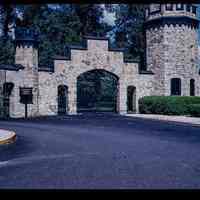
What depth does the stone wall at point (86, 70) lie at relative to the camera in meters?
23.6

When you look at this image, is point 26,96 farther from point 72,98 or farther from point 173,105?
point 173,105

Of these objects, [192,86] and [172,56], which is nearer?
[172,56]

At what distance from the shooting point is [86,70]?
25.0 m

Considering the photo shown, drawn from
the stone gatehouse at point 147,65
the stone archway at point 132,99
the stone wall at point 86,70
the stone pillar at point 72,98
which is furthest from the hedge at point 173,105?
the stone pillar at point 72,98

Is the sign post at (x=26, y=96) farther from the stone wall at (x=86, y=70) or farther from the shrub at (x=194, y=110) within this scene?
the shrub at (x=194, y=110)

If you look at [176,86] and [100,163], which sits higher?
[176,86]

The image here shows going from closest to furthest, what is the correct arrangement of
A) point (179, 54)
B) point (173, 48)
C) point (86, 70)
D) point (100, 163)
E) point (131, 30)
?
point (100, 163) → point (86, 70) → point (173, 48) → point (179, 54) → point (131, 30)

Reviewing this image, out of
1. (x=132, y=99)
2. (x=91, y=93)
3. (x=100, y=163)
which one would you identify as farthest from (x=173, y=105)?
(x=91, y=93)

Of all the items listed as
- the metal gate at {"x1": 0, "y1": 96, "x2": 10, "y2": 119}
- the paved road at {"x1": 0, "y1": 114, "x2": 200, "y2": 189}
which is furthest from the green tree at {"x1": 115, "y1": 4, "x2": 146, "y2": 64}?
the paved road at {"x1": 0, "y1": 114, "x2": 200, "y2": 189}

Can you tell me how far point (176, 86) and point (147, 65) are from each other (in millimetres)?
3181
